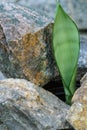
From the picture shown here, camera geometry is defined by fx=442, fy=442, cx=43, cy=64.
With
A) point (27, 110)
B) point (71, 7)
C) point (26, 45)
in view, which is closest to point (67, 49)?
point (26, 45)

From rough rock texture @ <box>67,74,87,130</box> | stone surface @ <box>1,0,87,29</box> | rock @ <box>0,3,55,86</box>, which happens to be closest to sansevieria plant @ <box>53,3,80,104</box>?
rock @ <box>0,3,55,86</box>

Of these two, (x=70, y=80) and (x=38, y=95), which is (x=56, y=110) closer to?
(x=38, y=95)

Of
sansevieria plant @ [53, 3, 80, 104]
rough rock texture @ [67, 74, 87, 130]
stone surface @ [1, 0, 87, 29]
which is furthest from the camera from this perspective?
stone surface @ [1, 0, 87, 29]

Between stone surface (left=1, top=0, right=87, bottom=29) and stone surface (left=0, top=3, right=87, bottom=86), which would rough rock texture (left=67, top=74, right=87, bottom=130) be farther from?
stone surface (left=1, top=0, right=87, bottom=29)

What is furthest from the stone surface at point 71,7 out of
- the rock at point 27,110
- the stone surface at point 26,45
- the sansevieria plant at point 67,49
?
the rock at point 27,110

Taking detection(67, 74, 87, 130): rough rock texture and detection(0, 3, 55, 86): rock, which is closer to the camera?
detection(67, 74, 87, 130): rough rock texture

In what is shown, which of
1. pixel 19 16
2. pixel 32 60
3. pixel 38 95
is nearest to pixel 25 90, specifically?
pixel 38 95
